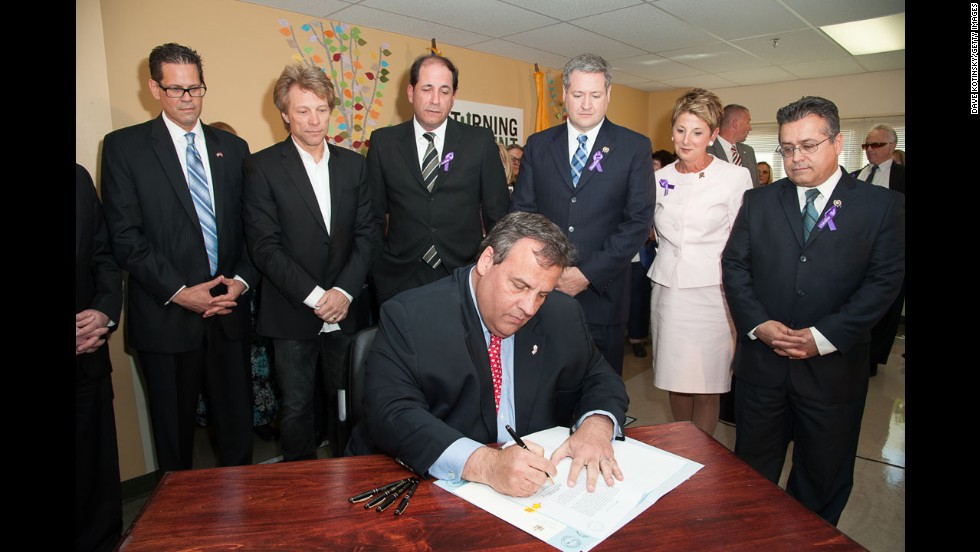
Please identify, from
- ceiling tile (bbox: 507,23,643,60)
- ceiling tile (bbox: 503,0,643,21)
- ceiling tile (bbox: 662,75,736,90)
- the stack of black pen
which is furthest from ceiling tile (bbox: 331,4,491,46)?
the stack of black pen

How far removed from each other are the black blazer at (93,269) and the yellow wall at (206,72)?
1.59 ft

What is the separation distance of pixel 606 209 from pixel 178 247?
1.83 metres

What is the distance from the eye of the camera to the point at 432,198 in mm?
2762

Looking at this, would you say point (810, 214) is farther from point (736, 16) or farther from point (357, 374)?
point (736, 16)

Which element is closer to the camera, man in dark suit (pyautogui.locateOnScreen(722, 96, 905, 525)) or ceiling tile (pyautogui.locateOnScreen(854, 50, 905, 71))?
man in dark suit (pyautogui.locateOnScreen(722, 96, 905, 525))

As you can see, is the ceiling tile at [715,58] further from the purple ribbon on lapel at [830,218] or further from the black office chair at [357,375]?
Answer: the black office chair at [357,375]

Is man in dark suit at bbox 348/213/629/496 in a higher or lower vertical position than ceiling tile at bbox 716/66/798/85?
lower

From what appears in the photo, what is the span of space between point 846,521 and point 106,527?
323cm

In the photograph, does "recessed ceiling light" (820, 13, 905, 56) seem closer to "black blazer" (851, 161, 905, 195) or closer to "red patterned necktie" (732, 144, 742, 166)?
"black blazer" (851, 161, 905, 195)

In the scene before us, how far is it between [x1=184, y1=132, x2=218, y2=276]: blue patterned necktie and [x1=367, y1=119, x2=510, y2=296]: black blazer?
2.38 feet

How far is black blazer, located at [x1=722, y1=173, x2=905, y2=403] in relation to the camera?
2.07 m

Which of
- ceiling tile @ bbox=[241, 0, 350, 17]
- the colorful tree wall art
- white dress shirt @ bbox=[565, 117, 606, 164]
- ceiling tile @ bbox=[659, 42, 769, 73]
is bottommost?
white dress shirt @ bbox=[565, 117, 606, 164]

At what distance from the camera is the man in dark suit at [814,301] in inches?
81.7
